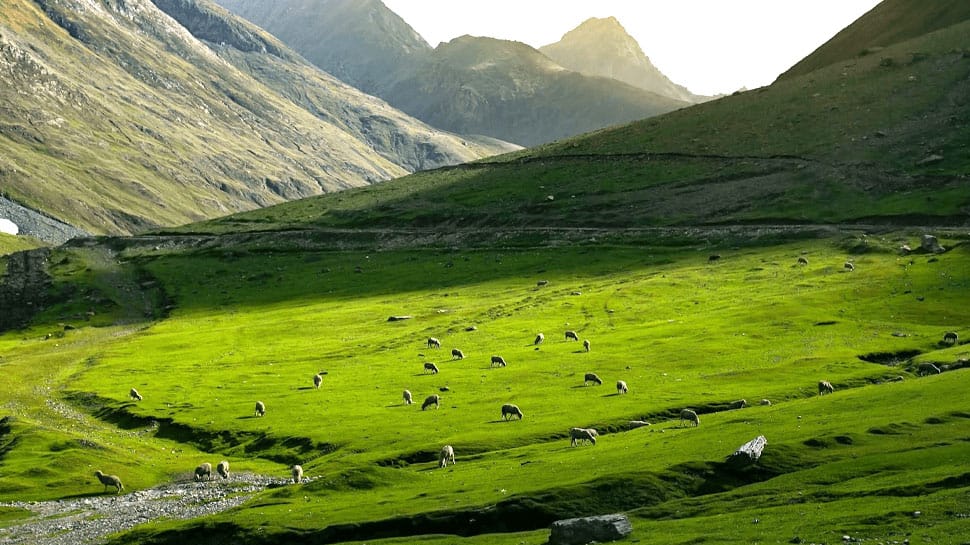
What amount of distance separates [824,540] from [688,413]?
28710 millimetres

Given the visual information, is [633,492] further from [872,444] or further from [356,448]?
[356,448]

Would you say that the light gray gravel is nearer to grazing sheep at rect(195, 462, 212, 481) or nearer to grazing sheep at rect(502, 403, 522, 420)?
grazing sheep at rect(195, 462, 212, 481)

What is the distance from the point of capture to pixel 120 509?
61500 mm

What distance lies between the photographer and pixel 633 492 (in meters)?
48.8

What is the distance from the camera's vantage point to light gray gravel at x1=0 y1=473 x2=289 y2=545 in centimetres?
5628

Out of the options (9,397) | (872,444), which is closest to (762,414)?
(872,444)

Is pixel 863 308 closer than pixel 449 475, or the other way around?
pixel 449 475

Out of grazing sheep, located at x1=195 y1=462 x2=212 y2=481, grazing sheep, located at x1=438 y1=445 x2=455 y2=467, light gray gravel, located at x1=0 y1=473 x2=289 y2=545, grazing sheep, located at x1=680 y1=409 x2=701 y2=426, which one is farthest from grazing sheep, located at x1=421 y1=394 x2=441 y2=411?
grazing sheep, located at x1=680 y1=409 x2=701 y2=426

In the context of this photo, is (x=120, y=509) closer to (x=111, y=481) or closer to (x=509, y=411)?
(x=111, y=481)

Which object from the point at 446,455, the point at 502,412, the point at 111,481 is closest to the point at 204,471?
the point at 111,481

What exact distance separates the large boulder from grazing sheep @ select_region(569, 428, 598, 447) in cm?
2047

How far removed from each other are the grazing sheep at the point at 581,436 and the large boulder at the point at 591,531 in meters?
20.5

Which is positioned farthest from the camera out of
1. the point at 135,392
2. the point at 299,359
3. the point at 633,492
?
the point at 299,359

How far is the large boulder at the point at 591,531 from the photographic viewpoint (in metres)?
40.8
